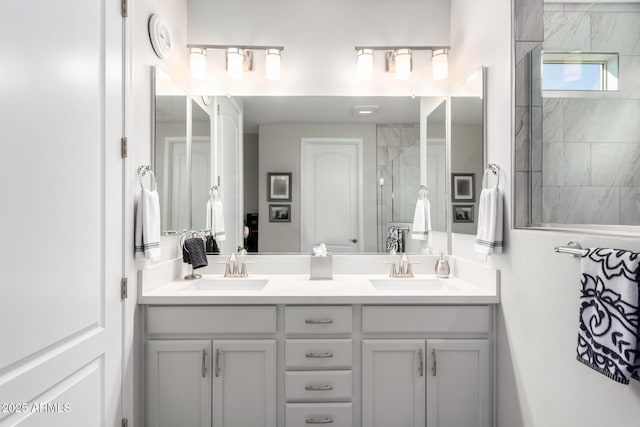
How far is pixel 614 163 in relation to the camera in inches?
63.1

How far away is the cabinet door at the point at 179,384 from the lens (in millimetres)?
1686

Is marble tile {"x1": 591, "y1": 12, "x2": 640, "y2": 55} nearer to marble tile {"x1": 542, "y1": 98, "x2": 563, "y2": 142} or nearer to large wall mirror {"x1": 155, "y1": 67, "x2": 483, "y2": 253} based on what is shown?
marble tile {"x1": 542, "y1": 98, "x2": 563, "y2": 142}

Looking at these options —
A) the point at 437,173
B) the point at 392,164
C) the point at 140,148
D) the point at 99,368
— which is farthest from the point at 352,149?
the point at 99,368

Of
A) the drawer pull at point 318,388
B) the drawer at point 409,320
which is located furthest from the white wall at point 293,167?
the drawer pull at point 318,388

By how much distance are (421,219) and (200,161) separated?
1541 mm

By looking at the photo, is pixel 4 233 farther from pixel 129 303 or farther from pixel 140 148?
pixel 140 148

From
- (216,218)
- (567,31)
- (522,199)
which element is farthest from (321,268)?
(567,31)

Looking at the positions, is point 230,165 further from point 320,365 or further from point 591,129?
point 591,129

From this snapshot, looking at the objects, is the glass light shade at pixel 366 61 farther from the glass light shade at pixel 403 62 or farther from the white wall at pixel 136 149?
the white wall at pixel 136 149

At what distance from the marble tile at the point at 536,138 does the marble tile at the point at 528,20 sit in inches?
13.4

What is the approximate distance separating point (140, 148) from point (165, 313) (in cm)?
85

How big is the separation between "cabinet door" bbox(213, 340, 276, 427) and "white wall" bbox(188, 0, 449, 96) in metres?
1.65

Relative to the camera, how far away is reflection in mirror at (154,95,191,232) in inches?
75.8

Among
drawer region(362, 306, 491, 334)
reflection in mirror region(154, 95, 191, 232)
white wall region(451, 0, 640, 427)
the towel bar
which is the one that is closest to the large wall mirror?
reflection in mirror region(154, 95, 191, 232)
